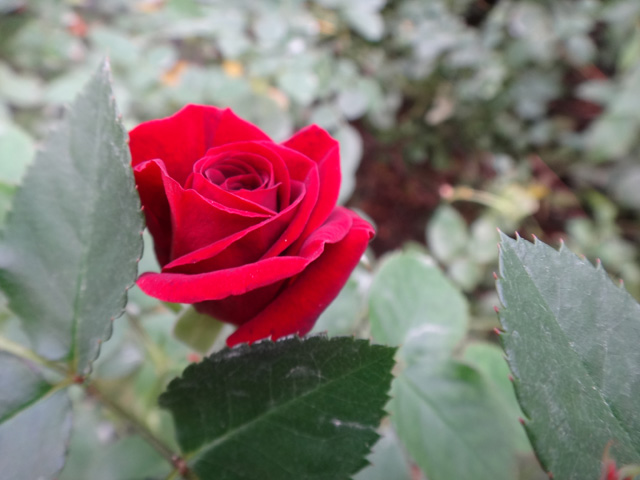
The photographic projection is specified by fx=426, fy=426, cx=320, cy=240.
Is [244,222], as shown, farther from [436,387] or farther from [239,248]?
[436,387]

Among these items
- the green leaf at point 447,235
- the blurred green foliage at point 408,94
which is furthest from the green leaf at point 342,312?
the green leaf at point 447,235

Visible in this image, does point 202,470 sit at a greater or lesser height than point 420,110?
greater

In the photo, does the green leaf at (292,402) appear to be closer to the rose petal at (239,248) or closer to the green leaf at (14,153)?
the rose petal at (239,248)

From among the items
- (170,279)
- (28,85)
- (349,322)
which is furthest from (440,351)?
(28,85)

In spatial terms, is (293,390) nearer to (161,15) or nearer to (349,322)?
(349,322)

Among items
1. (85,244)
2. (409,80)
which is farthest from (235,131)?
(409,80)
